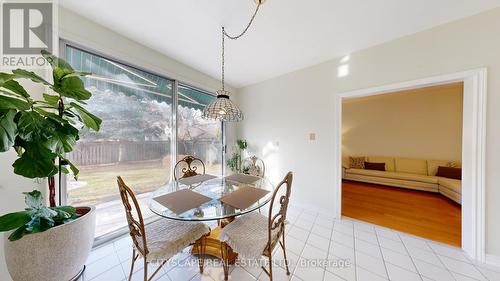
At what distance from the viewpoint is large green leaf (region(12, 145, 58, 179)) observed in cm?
94

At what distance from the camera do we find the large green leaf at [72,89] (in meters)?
1.14

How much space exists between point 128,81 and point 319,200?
11.3ft

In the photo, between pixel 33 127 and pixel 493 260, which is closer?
pixel 33 127

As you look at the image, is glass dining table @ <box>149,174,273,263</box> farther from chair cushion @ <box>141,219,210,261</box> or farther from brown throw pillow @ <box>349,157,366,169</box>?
brown throw pillow @ <box>349,157,366,169</box>

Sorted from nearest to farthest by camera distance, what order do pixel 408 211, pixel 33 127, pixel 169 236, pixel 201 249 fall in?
pixel 33 127 → pixel 169 236 → pixel 201 249 → pixel 408 211

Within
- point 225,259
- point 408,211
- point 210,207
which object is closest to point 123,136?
point 210,207

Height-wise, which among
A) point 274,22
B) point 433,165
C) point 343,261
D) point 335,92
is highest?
point 274,22

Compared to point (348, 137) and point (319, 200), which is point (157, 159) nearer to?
point (319, 200)

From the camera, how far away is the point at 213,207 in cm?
139

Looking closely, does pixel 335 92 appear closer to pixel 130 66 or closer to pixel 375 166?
pixel 130 66

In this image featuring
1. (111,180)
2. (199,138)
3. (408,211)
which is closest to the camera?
(111,180)

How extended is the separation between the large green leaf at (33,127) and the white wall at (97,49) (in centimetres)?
68

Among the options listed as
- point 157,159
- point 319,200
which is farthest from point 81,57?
point 319,200

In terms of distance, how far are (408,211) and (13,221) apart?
465cm
